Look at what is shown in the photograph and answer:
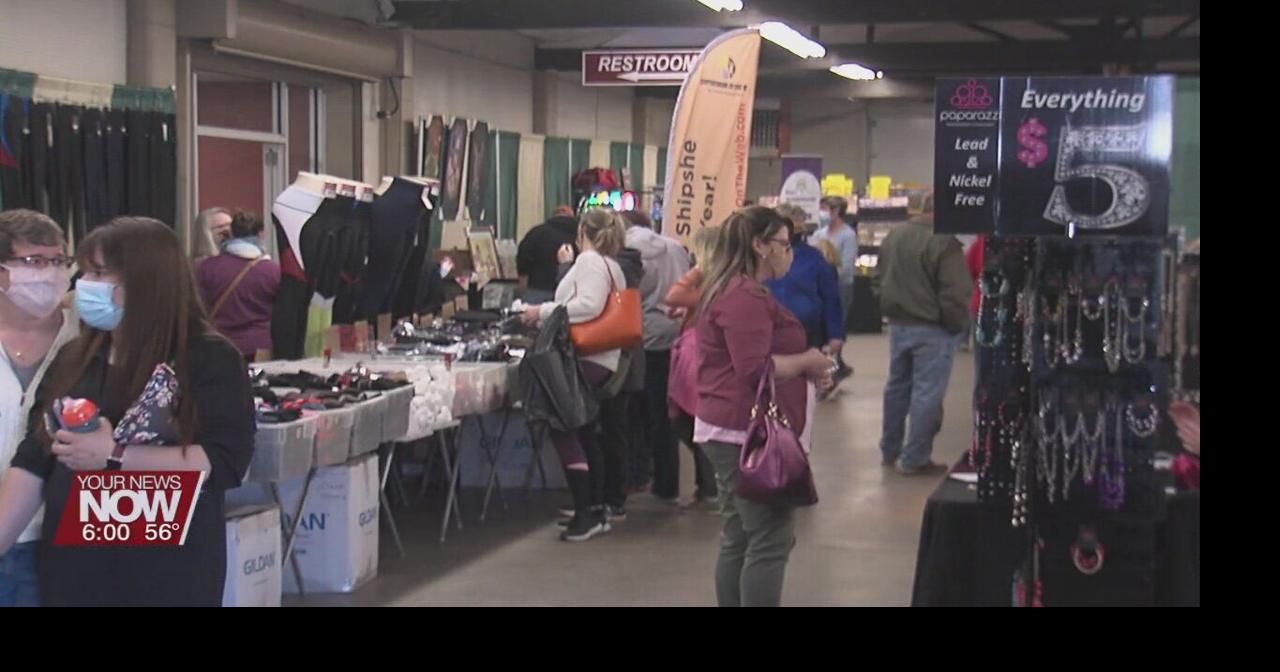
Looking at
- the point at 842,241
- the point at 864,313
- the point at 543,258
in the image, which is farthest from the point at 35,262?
the point at 864,313

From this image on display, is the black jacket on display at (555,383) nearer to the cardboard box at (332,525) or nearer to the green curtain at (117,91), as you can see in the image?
the cardboard box at (332,525)

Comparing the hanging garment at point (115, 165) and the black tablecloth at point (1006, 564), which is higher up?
the hanging garment at point (115, 165)

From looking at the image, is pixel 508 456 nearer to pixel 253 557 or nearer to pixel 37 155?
pixel 37 155

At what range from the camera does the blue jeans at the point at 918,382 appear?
8547 mm

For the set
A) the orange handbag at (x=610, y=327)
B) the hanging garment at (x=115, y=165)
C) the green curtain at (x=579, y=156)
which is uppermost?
the green curtain at (x=579, y=156)

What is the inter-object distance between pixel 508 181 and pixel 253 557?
379 inches

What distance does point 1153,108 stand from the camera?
3.61 metres

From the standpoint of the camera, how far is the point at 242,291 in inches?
279

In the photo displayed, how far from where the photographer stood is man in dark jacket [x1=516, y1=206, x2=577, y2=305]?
8.84m

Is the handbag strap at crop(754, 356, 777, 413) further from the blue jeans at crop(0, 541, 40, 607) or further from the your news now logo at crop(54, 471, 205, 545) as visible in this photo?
the blue jeans at crop(0, 541, 40, 607)

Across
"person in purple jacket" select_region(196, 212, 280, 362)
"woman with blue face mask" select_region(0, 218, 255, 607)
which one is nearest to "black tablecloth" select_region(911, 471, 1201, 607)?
"woman with blue face mask" select_region(0, 218, 255, 607)

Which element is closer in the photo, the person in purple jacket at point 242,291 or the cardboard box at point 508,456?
the person in purple jacket at point 242,291

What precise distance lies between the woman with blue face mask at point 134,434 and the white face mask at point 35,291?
32cm

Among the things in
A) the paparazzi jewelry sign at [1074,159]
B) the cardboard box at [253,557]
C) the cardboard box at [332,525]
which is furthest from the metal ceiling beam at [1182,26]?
the paparazzi jewelry sign at [1074,159]
